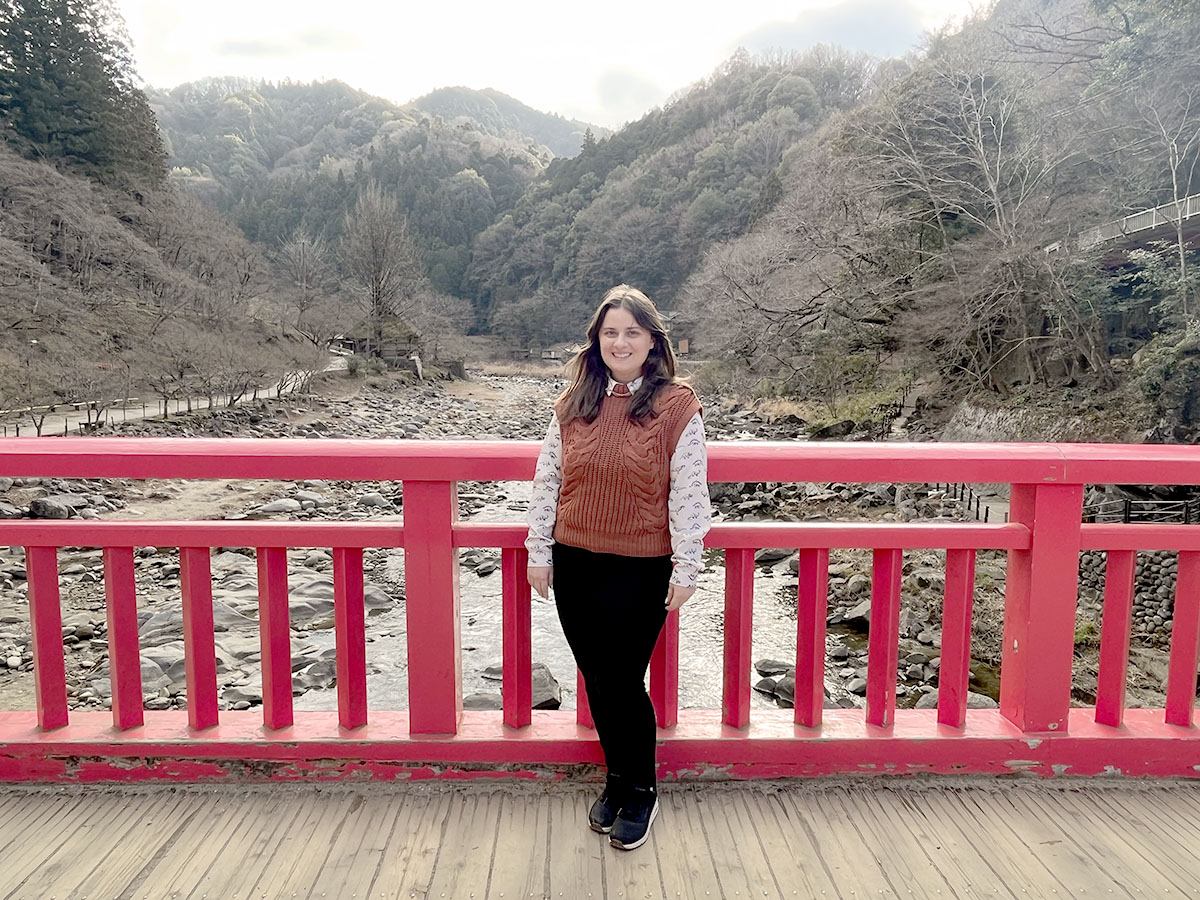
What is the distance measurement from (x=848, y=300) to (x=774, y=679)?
1401 centimetres

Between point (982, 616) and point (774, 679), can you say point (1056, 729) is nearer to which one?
point (774, 679)

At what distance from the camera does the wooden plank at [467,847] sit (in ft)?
5.57

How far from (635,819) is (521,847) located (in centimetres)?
29

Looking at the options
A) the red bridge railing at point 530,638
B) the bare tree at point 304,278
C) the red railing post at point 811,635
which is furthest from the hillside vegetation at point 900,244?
the red railing post at point 811,635

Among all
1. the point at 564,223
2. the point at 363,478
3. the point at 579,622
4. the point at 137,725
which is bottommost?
the point at 137,725

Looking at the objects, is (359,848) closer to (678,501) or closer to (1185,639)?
(678,501)

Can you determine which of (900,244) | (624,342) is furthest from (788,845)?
(900,244)

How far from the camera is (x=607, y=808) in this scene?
191cm

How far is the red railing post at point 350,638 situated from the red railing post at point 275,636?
0.13m

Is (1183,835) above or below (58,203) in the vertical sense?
below

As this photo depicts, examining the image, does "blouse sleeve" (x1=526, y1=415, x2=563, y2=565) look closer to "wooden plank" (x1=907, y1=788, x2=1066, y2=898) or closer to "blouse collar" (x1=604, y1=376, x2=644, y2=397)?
"blouse collar" (x1=604, y1=376, x2=644, y2=397)

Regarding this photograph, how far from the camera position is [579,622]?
1.89 m

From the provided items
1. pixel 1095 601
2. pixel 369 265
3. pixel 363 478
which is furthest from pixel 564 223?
pixel 363 478

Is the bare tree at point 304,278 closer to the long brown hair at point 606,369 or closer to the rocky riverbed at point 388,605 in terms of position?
the rocky riverbed at point 388,605
